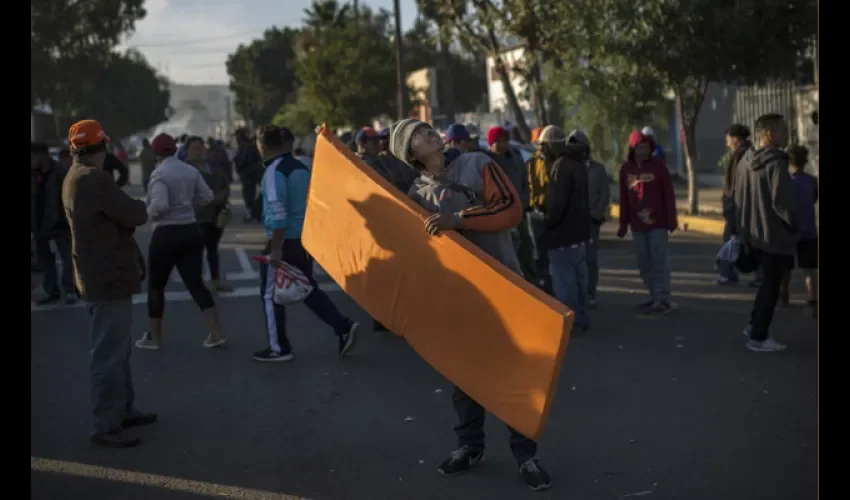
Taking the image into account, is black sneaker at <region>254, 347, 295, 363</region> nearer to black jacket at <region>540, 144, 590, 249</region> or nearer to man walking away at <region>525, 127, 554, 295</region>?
black jacket at <region>540, 144, 590, 249</region>

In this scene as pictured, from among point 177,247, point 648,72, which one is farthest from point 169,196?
point 648,72

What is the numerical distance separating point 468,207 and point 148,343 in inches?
193

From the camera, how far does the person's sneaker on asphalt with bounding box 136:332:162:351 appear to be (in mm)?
9508

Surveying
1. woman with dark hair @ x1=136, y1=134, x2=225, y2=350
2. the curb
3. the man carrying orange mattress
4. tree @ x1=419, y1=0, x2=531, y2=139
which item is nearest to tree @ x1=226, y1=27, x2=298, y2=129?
tree @ x1=419, y1=0, x2=531, y2=139

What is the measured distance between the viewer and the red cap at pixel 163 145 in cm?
914

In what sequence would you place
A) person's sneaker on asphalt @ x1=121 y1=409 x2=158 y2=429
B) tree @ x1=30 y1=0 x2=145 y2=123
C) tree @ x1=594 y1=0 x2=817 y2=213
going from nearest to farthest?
person's sneaker on asphalt @ x1=121 y1=409 x2=158 y2=429 < tree @ x1=594 y1=0 x2=817 y2=213 < tree @ x1=30 y1=0 x2=145 y2=123

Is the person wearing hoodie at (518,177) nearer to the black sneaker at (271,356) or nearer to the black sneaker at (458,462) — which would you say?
the black sneaker at (271,356)

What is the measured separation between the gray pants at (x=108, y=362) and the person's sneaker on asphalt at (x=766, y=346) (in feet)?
15.8

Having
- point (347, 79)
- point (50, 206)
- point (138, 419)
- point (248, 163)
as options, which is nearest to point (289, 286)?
point (138, 419)

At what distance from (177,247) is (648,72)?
480 inches

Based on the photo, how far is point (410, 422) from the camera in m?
6.84

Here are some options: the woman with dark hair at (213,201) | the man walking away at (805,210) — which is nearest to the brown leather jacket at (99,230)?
the woman with dark hair at (213,201)

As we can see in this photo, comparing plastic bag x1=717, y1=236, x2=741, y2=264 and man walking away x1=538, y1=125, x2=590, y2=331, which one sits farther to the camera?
plastic bag x1=717, y1=236, x2=741, y2=264
